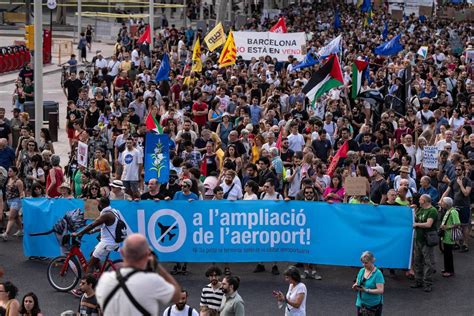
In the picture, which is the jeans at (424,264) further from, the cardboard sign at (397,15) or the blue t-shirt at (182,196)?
the cardboard sign at (397,15)

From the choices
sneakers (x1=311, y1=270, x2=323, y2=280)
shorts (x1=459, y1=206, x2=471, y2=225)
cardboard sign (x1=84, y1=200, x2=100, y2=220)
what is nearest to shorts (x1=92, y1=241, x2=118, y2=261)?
cardboard sign (x1=84, y1=200, x2=100, y2=220)

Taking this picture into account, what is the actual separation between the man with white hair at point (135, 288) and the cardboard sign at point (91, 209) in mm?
8095

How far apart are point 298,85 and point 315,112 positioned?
1605 mm

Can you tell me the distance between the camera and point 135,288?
6.86 m

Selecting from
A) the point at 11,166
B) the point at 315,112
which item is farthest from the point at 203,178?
the point at 315,112

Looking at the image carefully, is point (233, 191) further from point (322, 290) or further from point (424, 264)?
point (424, 264)

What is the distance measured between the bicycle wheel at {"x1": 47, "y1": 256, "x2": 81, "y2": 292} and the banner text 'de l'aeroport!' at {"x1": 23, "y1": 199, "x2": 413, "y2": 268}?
922 millimetres

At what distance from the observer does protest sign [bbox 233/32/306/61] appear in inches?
1272

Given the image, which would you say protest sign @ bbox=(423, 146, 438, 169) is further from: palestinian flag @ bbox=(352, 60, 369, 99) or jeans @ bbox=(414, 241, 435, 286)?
palestinian flag @ bbox=(352, 60, 369, 99)

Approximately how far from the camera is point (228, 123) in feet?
70.6

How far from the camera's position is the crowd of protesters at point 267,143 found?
16.5 meters

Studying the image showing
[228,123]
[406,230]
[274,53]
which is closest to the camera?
[406,230]

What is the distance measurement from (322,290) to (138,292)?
8.54m

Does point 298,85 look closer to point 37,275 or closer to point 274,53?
point 274,53
